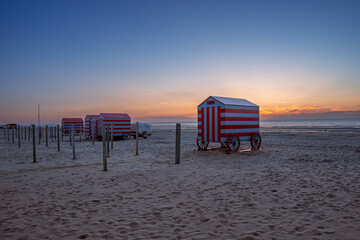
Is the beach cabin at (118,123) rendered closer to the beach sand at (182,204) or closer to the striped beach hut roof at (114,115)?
the striped beach hut roof at (114,115)

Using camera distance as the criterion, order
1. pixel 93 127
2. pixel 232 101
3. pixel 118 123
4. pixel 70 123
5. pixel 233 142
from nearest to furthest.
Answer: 1. pixel 233 142
2. pixel 232 101
3. pixel 118 123
4. pixel 93 127
5. pixel 70 123

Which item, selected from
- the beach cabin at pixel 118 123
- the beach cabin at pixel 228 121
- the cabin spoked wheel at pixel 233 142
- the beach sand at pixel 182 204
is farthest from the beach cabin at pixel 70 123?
the beach sand at pixel 182 204

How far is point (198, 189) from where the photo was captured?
611 cm

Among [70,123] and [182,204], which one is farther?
[70,123]

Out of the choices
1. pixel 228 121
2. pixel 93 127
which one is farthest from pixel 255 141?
pixel 93 127

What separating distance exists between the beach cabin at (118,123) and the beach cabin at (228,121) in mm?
12648

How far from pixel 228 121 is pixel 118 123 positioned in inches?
579

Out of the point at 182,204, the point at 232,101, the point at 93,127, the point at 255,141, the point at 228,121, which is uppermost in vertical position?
the point at 232,101

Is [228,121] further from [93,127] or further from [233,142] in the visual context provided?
[93,127]

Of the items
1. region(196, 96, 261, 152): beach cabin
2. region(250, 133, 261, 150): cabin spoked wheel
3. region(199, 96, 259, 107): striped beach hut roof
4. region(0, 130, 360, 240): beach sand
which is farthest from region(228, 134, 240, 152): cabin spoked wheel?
region(0, 130, 360, 240): beach sand

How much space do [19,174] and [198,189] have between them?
6.38 meters

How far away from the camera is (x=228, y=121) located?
12961 millimetres

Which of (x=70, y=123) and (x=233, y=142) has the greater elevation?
(x=70, y=123)

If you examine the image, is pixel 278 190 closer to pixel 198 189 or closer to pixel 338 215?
pixel 338 215
